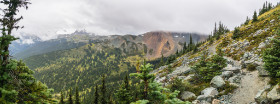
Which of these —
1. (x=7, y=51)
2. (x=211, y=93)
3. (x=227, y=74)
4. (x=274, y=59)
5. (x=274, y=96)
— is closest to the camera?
(x=7, y=51)

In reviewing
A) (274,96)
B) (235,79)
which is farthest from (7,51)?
(235,79)

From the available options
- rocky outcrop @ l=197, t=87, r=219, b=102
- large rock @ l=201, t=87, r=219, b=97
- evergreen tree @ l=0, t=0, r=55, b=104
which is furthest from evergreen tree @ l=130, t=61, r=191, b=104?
large rock @ l=201, t=87, r=219, b=97

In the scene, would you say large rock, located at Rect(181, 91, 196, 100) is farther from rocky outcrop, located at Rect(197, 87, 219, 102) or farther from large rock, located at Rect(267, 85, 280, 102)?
large rock, located at Rect(267, 85, 280, 102)

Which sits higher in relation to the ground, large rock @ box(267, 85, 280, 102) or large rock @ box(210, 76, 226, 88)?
large rock @ box(267, 85, 280, 102)

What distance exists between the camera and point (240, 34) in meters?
60.9

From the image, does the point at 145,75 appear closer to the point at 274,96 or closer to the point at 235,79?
the point at 274,96

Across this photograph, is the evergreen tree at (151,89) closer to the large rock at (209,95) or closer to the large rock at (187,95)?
the large rock at (209,95)

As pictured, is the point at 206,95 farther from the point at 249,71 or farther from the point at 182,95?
the point at 249,71

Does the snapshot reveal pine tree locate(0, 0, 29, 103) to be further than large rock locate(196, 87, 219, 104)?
No

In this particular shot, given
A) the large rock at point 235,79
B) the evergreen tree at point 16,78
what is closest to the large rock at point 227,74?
the large rock at point 235,79

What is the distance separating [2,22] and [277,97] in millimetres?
22389

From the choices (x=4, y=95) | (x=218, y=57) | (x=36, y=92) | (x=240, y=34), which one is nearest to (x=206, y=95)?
(x=218, y=57)

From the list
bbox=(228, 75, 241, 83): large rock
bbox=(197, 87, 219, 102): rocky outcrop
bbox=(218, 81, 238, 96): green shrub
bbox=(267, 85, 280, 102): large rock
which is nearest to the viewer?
bbox=(267, 85, 280, 102): large rock

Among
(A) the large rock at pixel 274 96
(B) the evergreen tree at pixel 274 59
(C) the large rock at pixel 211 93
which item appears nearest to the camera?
(A) the large rock at pixel 274 96
